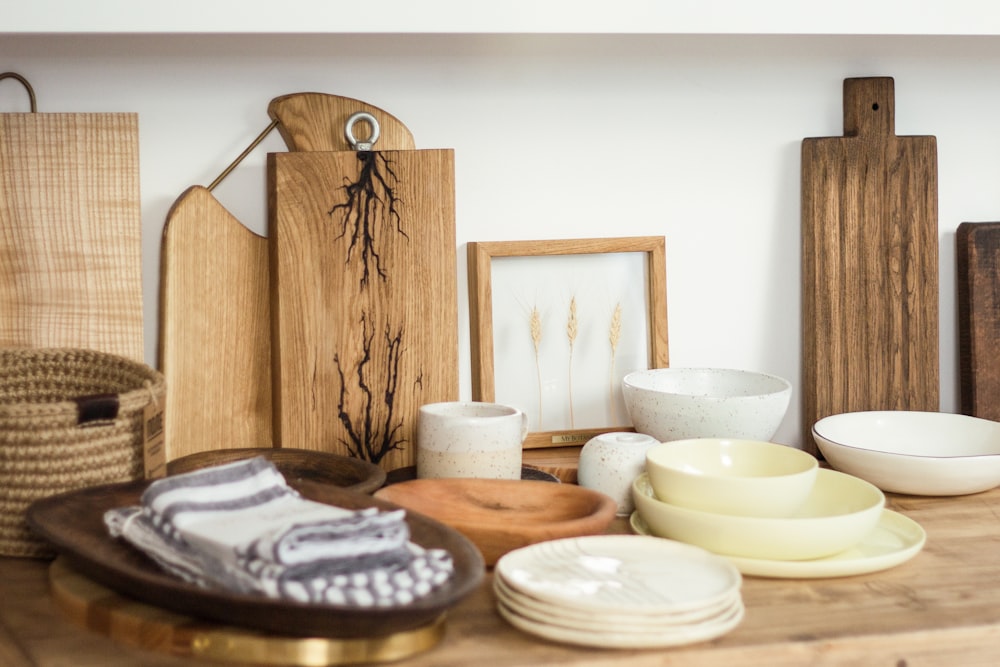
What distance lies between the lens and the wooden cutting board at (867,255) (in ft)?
4.34

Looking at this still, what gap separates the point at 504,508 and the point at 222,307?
433 millimetres

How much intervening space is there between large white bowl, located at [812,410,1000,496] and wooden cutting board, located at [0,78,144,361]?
83 cm

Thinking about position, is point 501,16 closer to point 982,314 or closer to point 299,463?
point 299,463

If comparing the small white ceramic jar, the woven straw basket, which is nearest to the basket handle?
the woven straw basket

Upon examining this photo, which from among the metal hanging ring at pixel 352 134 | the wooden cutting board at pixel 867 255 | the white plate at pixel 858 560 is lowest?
the white plate at pixel 858 560

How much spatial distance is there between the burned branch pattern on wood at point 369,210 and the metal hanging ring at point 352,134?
0.03 metres

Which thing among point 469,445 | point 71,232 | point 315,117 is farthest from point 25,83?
point 469,445

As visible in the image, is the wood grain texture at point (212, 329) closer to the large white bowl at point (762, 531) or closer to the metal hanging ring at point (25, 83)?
the metal hanging ring at point (25, 83)

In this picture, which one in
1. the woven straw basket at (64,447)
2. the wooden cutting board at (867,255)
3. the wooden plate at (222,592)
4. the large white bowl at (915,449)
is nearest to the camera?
the wooden plate at (222,592)

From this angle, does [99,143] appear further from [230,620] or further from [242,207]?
[230,620]

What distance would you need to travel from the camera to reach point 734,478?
905 millimetres

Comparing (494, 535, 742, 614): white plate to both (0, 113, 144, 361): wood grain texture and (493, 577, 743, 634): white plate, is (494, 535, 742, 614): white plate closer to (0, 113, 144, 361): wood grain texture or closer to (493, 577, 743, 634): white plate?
(493, 577, 743, 634): white plate

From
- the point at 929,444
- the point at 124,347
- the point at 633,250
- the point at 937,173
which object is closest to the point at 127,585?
the point at 124,347

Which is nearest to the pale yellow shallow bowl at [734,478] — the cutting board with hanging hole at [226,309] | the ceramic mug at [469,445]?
the ceramic mug at [469,445]
